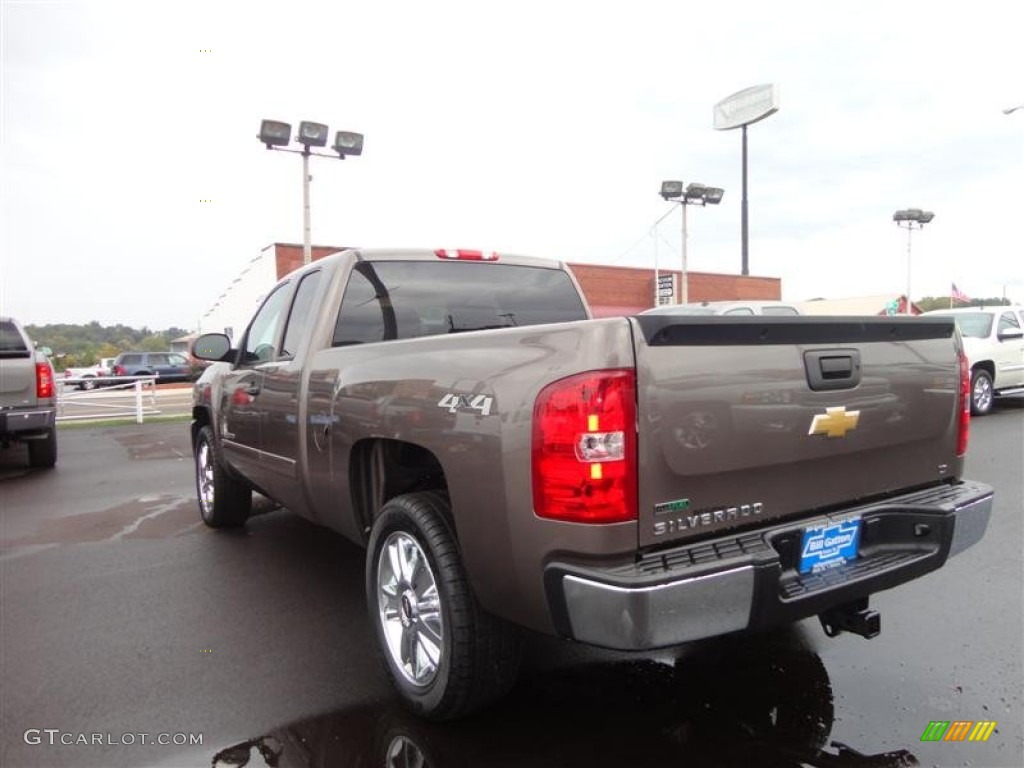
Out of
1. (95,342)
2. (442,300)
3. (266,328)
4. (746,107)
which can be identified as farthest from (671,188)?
(95,342)

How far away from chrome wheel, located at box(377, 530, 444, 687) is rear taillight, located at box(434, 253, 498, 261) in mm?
1852

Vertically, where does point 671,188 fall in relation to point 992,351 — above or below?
above

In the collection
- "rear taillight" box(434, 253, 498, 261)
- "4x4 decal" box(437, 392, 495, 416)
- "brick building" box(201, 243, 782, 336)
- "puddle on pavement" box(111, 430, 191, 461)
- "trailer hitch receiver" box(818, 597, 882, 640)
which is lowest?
"puddle on pavement" box(111, 430, 191, 461)

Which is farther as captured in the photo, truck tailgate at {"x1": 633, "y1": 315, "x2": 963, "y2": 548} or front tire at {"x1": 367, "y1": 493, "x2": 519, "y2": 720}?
front tire at {"x1": 367, "y1": 493, "x2": 519, "y2": 720}

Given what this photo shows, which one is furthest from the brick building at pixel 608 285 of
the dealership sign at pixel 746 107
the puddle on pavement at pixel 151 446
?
the puddle on pavement at pixel 151 446

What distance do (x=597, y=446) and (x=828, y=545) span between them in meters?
1.02

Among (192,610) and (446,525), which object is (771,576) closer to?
(446,525)

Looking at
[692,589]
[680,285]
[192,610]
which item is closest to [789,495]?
[692,589]

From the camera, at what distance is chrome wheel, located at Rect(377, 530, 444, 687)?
107 inches

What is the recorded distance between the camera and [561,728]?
2.64 meters

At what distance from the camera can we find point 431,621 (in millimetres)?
2730

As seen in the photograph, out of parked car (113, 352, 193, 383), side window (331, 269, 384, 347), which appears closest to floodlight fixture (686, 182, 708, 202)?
parked car (113, 352, 193, 383)

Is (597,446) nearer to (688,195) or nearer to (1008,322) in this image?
(1008,322)

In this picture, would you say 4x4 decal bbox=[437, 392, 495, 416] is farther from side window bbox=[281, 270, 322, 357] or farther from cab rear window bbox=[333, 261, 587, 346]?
side window bbox=[281, 270, 322, 357]
